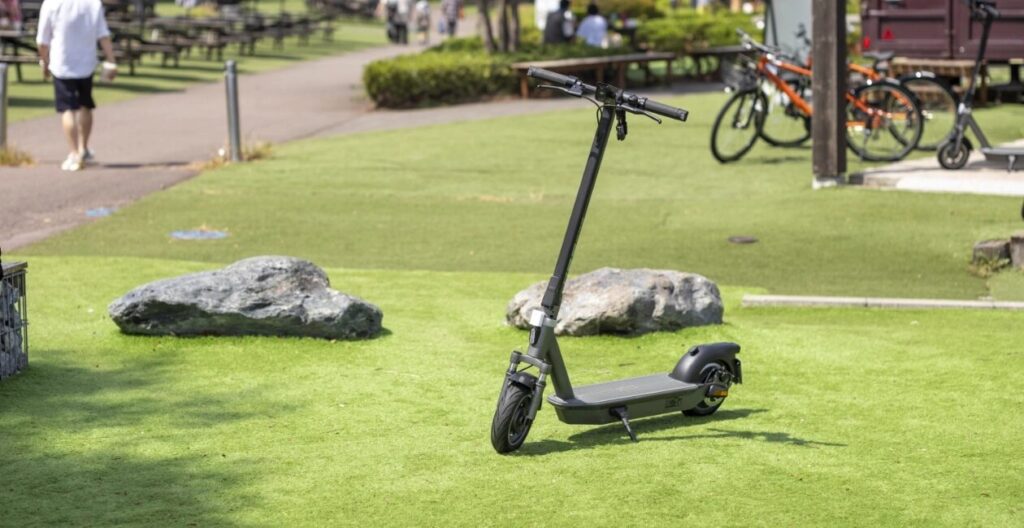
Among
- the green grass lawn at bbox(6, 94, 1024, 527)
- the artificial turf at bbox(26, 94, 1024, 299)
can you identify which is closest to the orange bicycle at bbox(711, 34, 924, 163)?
the artificial turf at bbox(26, 94, 1024, 299)

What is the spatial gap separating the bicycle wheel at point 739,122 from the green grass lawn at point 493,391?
10.3 ft

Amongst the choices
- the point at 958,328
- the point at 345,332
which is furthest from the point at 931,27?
the point at 345,332

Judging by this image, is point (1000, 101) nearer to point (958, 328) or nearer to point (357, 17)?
point (958, 328)

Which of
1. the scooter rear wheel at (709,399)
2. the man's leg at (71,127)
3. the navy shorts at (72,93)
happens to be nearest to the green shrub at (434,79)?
the man's leg at (71,127)

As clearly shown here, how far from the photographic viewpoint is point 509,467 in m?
5.49

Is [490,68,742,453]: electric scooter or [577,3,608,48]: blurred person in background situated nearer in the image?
[490,68,742,453]: electric scooter

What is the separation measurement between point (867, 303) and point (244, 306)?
3657 millimetres

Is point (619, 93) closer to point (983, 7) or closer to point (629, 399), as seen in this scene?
point (629, 399)

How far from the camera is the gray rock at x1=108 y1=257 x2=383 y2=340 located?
7602 millimetres

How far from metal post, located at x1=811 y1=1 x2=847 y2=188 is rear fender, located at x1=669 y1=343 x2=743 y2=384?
28.0ft

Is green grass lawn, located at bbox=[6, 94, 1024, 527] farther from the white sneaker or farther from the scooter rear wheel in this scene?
the white sneaker

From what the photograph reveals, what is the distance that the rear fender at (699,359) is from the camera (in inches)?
241

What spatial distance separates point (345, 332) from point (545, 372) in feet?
7.82

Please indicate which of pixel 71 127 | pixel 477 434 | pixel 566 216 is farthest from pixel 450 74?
pixel 477 434
